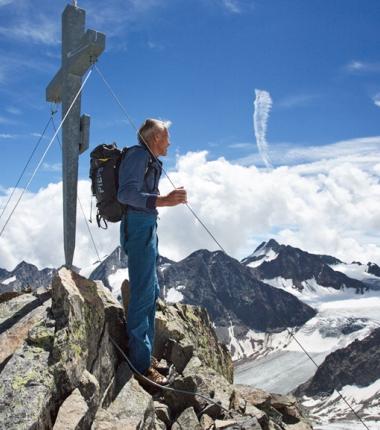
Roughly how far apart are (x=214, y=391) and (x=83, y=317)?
12.4 feet

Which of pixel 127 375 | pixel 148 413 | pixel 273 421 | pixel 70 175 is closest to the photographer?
pixel 148 413

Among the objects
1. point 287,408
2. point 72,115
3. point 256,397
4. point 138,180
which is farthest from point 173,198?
point 287,408

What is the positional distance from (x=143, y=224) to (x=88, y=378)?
2.90 m

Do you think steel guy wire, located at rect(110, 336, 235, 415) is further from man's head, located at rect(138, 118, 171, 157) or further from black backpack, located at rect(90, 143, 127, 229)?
man's head, located at rect(138, 118, 171, 157)

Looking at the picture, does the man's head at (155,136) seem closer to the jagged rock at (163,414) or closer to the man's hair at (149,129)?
the man's hair at (149,129)

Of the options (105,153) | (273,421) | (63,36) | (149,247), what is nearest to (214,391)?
(273,421)

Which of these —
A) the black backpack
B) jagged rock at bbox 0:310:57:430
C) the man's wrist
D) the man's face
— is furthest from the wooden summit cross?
jagged rock at bbox 0:310:57:430

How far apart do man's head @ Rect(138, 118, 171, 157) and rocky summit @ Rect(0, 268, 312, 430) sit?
9.23 feet

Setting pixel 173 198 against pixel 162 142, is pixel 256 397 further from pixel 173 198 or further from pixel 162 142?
pixel 162 142

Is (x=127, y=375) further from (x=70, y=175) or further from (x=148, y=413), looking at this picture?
(x=70, y=175)

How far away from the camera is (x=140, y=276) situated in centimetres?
939

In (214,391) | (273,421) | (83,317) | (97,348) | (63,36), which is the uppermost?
(63,36)

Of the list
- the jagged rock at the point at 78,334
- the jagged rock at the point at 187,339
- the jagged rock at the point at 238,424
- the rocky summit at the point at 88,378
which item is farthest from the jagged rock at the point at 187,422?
the jagged rock at the point at 187,339

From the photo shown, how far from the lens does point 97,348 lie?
28.2ft
